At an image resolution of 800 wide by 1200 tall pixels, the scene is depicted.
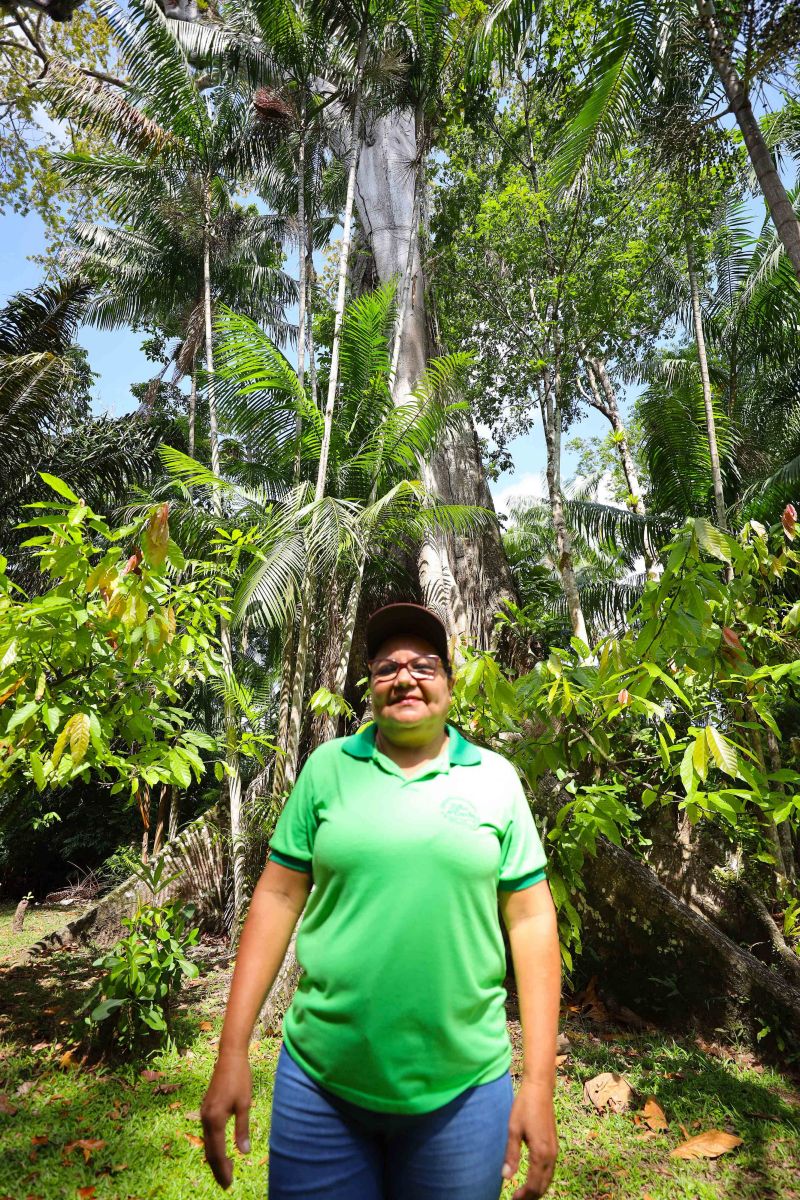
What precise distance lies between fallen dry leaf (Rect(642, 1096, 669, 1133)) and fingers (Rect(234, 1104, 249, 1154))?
280cm

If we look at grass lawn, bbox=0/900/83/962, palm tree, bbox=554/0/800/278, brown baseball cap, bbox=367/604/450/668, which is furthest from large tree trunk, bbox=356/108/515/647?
brown baseball cap, bbox=367/604/450/668

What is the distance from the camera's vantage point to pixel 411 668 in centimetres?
158

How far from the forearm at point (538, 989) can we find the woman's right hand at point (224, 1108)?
508mm

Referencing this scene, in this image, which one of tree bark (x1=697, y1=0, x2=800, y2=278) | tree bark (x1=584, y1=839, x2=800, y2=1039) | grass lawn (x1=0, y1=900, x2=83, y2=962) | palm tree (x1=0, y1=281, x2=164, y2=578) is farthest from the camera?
palm tree (x1=0, y1=281, x2=164, y2=578)

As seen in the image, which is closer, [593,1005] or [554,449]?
[593,1005]

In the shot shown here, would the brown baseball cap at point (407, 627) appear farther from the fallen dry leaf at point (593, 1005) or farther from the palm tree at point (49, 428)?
the palm tree at point (49, 428)

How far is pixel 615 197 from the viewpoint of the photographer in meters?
9.58

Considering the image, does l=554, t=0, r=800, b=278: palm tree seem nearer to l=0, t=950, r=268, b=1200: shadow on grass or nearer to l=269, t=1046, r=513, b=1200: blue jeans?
l=269, t=1046, r=513, b=1200: blue jeans

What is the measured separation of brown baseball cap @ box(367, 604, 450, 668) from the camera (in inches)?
65.5

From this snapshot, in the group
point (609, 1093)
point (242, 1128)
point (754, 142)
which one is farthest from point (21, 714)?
point (754, 142)

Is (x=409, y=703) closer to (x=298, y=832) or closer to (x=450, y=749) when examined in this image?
(x=450, y=749)

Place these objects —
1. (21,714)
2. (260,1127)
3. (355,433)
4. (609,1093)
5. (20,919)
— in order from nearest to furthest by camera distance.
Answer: (21,714)
(260,1127)
(609,1093)
(355,433)
(20,919)

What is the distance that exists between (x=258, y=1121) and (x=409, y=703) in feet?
9.73

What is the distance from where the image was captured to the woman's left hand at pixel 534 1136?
1.32 m
